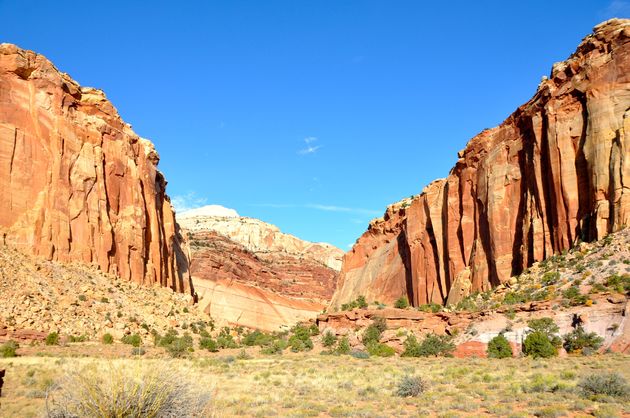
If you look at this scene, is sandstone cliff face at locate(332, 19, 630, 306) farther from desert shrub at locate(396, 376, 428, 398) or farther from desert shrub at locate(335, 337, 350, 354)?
desert shrub at locate(396, 376, 428, 398)

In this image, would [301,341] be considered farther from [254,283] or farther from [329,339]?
[254,283]

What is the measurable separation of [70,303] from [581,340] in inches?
1218

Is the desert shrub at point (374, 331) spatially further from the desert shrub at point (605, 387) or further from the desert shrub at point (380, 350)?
the desert shrub at point (605, 387)

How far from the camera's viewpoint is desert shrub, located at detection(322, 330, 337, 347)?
35.2m

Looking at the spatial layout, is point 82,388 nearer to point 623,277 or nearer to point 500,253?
point 623,277

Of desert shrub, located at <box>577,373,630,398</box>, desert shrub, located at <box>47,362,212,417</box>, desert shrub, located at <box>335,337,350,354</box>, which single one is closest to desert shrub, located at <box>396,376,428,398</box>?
desert shrub, located at <box>577,373,630,398</box>

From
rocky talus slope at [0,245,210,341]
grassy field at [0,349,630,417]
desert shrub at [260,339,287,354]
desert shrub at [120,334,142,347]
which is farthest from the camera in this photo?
desert shrub at [260,339,287,354]

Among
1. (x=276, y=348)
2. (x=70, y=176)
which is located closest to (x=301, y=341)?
(x=276, y=348)

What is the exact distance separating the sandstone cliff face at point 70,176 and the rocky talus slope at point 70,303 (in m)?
1.83

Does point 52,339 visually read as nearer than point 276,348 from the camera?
Yes

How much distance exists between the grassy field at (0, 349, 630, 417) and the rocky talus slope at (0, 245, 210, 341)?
8.25 metres

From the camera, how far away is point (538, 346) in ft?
79.7

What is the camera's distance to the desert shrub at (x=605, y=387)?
1216cm

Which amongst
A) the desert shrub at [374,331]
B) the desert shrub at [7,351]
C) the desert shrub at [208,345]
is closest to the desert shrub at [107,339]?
the desert shrub at [208,345]
